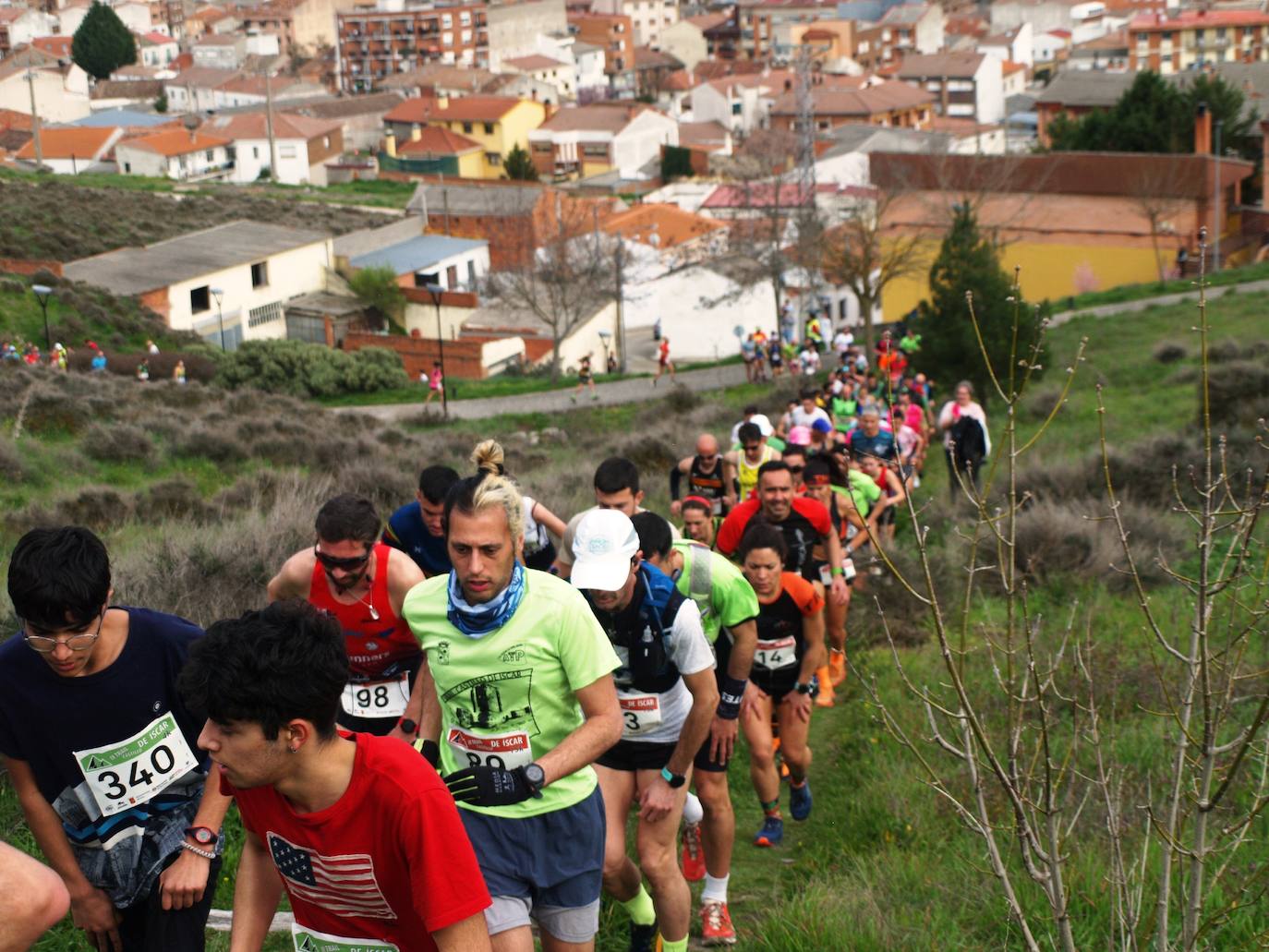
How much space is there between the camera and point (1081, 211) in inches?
2346

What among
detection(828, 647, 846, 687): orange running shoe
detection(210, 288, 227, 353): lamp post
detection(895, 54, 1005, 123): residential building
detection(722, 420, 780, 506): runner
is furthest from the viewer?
detection(895, 54, 1005, 123): residential building

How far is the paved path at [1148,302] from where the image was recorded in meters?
41.8

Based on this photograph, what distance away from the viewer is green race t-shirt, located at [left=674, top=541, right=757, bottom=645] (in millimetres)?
6473

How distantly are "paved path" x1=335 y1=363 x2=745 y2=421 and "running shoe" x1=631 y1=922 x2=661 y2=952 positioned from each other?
3255 centimetres

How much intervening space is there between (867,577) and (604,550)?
780 cm

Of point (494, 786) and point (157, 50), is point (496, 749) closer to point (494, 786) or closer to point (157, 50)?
point (494, 786)

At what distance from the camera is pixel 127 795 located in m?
4.73

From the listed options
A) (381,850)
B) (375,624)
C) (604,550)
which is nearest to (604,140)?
(375,624)

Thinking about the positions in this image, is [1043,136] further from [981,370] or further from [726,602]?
[726,602]

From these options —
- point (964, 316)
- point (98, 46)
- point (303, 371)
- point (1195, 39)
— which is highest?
point (98, 46)

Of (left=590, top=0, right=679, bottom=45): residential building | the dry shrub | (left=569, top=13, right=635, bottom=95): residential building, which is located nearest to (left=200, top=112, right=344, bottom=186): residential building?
(left=569, top=13, right=635, bottom=95): residential building

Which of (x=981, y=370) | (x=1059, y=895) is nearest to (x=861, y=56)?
(x=981, y=370)

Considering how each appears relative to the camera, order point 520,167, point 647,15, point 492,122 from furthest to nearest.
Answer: point 647,15, point 492,122, point 520,167

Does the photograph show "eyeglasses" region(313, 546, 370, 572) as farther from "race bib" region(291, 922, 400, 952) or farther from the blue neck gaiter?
"race bib" region(291, 922, 400, 952)
